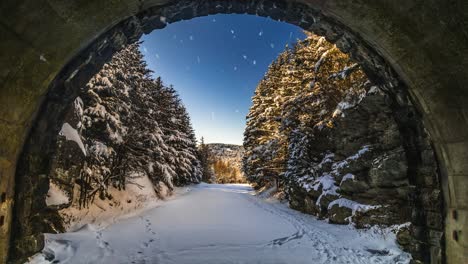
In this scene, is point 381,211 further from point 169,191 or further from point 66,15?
point 169,191

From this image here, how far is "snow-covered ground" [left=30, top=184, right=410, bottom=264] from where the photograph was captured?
253 inches

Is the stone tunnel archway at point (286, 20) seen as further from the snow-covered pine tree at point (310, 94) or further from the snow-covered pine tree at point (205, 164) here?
the snow-covered pine tree at point (205, 164)

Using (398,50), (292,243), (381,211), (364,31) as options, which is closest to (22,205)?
(364,31)

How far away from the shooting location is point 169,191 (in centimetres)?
2362

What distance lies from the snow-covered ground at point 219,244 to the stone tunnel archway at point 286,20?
3.35 meters

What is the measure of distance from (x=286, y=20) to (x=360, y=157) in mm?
9469

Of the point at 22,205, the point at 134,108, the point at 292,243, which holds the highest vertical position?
the point at 134,108

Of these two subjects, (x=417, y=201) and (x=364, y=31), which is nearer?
(x=364, y=31)

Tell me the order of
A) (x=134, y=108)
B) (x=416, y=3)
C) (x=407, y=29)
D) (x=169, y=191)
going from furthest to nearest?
1. (x=169, y=191)
2. (x=134, y=108)
3. (x=407, y=29)
4. (x=416, y=3)

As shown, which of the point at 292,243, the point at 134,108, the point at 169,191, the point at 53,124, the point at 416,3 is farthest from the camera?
the point at 169,191

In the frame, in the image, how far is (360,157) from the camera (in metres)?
11.9

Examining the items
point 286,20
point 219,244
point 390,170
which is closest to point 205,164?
point 390,170

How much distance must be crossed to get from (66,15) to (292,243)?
7.88 m

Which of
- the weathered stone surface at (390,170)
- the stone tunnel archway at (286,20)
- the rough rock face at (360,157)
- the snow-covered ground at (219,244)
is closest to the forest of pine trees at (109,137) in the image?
the snow-covered ground at (219,244)
